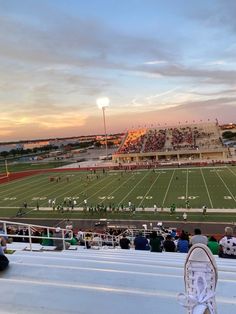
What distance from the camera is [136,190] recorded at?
3572 centimetres

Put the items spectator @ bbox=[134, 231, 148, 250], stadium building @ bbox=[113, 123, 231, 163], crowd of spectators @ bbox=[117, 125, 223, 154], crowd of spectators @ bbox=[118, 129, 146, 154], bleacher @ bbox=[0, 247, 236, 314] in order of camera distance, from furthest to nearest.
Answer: crowd of spectators @ bbox=[118, 129, 146, 154], crowd of spectators @ bbox=[117, 125, 223, 154], stadium building @ bbox=[113, 123, 231, 163], spectator @ bbox=[134, 231, 148, 250], bleacher @ bbox=[0, 247, 236, 314]

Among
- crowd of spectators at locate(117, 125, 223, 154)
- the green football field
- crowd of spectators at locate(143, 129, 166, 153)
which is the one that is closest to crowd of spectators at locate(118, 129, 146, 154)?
crowd of spectators at locate(117, 125, 223, 154)

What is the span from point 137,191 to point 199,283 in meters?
32.5

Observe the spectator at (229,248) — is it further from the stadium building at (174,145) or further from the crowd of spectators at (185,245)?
the stadium building at (174,145)

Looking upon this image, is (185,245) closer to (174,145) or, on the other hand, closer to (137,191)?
(137,191)

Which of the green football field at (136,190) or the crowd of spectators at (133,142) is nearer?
the green football field at (136,190)

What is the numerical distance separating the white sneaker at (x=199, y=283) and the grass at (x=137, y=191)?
21865 mm

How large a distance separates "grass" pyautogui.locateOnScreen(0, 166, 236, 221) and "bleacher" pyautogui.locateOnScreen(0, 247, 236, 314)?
821 inches

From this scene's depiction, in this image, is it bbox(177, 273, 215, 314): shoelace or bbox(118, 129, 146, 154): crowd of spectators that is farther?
bbox(118, 129, 146, 154): crowd of spectators

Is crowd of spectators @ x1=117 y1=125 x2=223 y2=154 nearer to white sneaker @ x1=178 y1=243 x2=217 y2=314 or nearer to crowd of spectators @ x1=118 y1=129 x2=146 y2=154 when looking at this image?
crowd of spectators @ x1=118 y1=129 x2=146 y2=154

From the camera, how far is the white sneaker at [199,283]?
8.25 ft

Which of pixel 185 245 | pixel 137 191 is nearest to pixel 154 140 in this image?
pixel 137 191

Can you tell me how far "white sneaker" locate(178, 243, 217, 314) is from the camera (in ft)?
8.25

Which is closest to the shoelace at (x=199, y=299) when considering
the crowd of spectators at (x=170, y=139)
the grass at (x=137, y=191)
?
the grass at (x=137, y=191)
